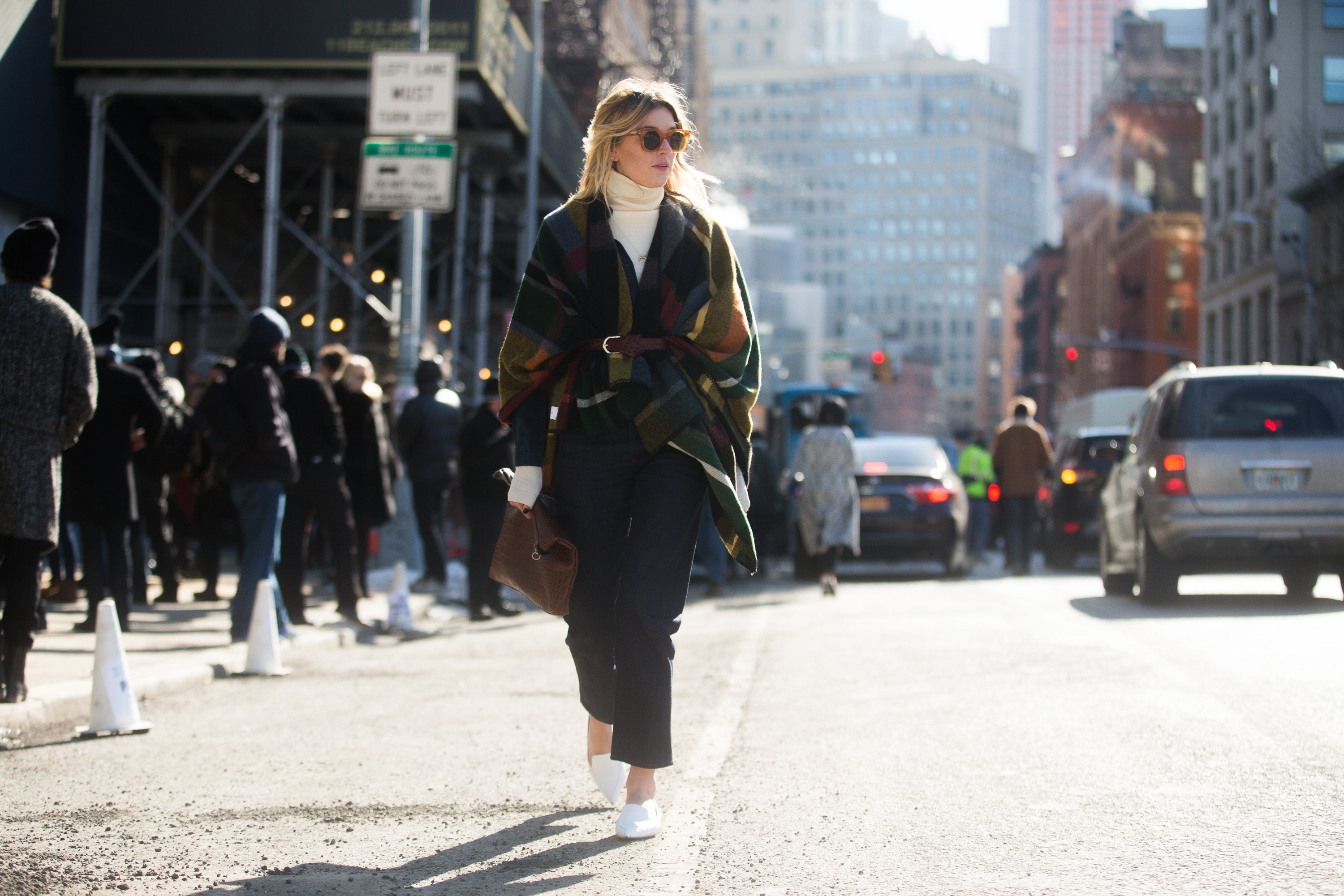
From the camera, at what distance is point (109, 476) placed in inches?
341

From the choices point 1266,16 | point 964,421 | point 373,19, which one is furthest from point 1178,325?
point 964,421

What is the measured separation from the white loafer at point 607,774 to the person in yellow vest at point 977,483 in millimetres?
16682

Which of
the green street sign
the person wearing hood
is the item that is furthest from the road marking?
the green street sign

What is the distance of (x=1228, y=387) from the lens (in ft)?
35.2

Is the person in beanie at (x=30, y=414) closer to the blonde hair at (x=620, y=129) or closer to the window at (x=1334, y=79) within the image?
Result: the blonde hair at (x=620, y=129)

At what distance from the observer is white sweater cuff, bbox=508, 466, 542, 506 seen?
402cm

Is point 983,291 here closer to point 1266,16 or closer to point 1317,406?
point 1266,16

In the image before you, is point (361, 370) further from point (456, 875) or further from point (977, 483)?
point (977, 483)

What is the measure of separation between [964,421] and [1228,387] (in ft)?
568

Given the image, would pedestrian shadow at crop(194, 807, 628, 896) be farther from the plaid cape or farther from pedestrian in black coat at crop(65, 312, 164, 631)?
pedestrian in black coat at crop(65, 312, 164, 631)

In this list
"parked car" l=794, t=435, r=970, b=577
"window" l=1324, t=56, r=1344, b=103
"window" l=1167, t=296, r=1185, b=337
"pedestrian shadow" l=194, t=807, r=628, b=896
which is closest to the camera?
"pedestrian shadow" l=194, t=807, r=628, b=896

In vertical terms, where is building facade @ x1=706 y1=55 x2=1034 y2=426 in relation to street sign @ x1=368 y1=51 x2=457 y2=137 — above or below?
above

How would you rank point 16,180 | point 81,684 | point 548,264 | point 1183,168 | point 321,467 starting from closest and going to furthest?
point 548,264
point 81,684
point 321,467
point 16,180
point 1183,168

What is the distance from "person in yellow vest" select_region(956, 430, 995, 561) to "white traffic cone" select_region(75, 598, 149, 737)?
51.5ft
